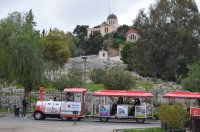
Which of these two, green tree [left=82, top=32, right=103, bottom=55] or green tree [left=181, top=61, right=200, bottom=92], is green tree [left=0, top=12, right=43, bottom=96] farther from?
green tree [left=82, top=32, right=103, bottom=55]

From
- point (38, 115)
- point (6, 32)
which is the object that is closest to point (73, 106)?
point (38, 115)

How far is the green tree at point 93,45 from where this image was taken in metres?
148

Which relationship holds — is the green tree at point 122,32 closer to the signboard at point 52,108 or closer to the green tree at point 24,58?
the green tree at point 24,58

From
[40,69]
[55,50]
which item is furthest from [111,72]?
[55,50]

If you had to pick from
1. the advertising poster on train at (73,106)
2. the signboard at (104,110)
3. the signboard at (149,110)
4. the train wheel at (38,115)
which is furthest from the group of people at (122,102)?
the train wheel at (38,115)

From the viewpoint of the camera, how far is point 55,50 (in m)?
82.6

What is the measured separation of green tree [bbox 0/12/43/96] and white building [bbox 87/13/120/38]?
128 meters

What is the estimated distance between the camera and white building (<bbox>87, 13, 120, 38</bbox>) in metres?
181

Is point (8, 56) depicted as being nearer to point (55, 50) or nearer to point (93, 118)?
point (93, 118)

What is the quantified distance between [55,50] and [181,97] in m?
48.4

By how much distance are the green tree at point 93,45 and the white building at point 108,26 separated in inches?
1014

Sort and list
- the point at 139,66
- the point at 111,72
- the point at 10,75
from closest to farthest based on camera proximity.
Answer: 1. the point at 10,75
2. the point at 111,72
3. the point at 139,66

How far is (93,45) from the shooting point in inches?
5881

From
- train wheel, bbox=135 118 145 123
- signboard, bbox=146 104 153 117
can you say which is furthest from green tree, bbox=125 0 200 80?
train wheel, bbox=135 118 145 123
